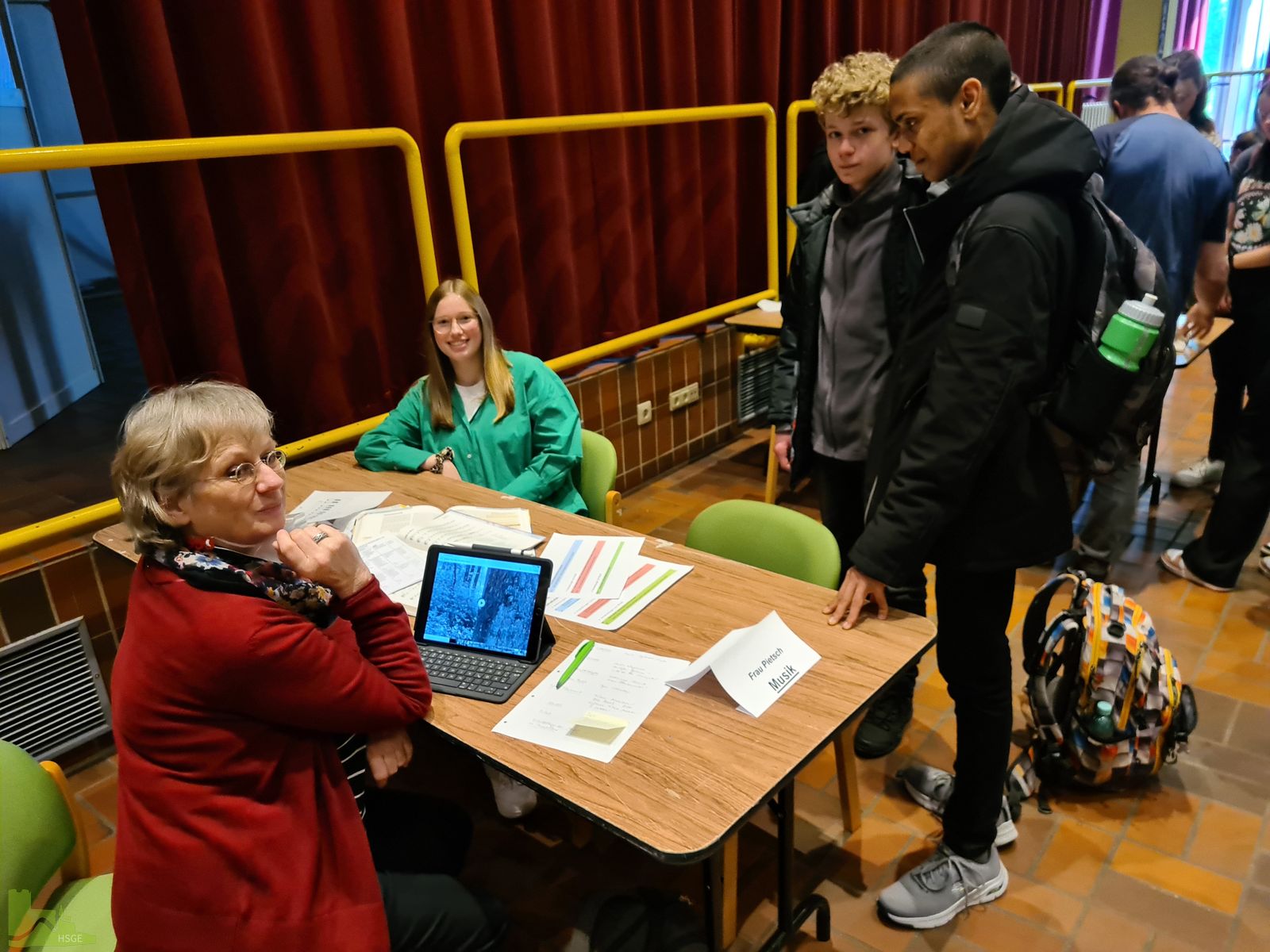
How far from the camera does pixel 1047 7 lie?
619 cm

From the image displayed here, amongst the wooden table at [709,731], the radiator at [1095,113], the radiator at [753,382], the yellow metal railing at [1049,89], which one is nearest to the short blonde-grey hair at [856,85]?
the wooden table at [709,731]

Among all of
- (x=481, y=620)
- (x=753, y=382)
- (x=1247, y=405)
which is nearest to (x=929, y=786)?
(x=481, y=620)

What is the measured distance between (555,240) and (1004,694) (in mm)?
2302

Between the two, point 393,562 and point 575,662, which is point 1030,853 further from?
point 393,562

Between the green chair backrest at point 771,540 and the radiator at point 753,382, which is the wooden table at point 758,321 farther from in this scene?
the green chair backrest at point 771,540

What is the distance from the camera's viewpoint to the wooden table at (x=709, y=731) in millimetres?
1127

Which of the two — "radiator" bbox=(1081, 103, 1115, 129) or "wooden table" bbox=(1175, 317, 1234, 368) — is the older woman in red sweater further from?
"radiator" bbox=(1081, 103, 1115, 129)

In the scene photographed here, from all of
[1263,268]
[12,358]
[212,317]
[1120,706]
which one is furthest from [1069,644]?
[12,358]

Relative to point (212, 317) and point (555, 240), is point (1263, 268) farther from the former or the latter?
point (212, 317)

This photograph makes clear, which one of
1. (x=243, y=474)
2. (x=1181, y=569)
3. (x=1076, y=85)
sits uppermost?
(x=1076, y=85)

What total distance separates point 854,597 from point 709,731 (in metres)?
0.37

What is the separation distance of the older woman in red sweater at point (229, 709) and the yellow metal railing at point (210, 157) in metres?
1.10

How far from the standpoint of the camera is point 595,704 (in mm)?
1337

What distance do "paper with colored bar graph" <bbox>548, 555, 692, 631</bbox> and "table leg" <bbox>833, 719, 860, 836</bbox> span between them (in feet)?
1.76
